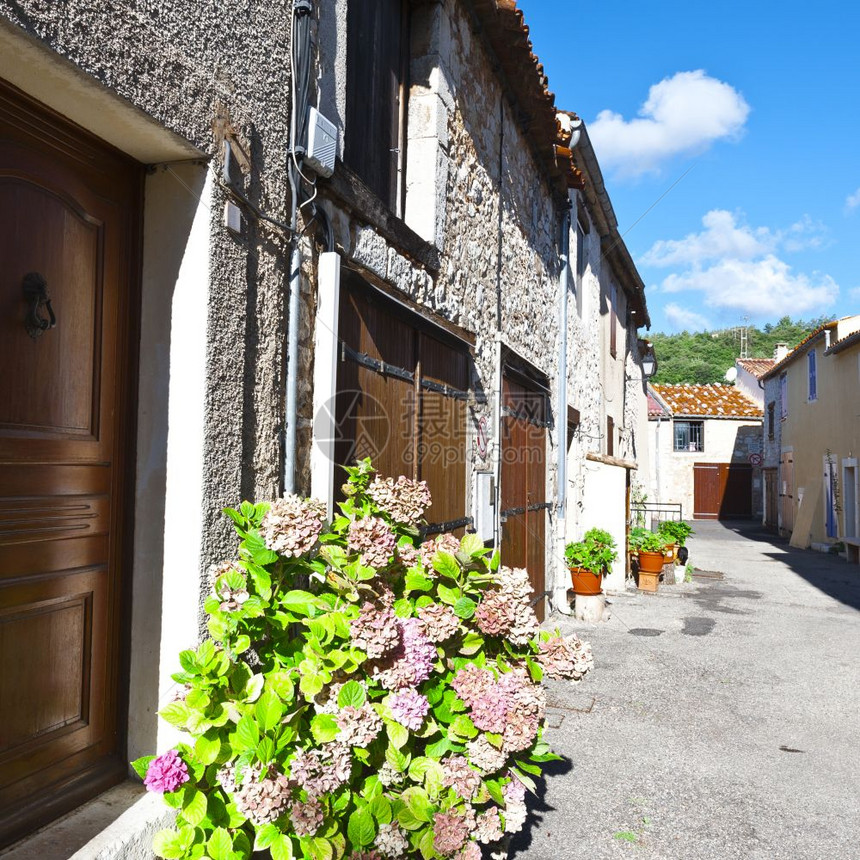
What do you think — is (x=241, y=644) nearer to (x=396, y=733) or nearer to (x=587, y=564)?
(x=396, y=733)

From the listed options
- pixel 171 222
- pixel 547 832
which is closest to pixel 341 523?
pixel 171 222

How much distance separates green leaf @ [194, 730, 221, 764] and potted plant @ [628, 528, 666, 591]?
830cm

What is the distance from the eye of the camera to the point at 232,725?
1.93 m

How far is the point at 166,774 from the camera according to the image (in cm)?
180

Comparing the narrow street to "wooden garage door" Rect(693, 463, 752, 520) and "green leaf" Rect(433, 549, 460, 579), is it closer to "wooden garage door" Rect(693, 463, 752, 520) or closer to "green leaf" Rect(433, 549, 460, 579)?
"green leaf" Rect(433, 549, 460, 579)

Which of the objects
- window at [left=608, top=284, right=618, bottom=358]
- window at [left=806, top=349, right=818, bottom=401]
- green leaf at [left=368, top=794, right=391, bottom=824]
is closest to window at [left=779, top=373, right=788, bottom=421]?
window at [left=806, top=349, right=818, bottom=401]

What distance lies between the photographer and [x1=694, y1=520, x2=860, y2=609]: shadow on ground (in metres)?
10.0

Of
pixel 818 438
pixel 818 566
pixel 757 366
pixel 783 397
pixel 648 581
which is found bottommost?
pixel 818 566

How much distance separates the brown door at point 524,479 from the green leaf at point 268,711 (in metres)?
3.91

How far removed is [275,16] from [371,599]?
83.4 inches

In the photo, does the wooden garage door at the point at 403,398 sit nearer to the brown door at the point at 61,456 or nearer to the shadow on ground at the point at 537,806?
the brown door at the point at 61,456

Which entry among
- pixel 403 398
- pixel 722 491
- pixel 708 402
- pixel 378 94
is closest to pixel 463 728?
pixel 403 398

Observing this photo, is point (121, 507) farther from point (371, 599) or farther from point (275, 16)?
point (275, 16)

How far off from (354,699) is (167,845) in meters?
0.58
